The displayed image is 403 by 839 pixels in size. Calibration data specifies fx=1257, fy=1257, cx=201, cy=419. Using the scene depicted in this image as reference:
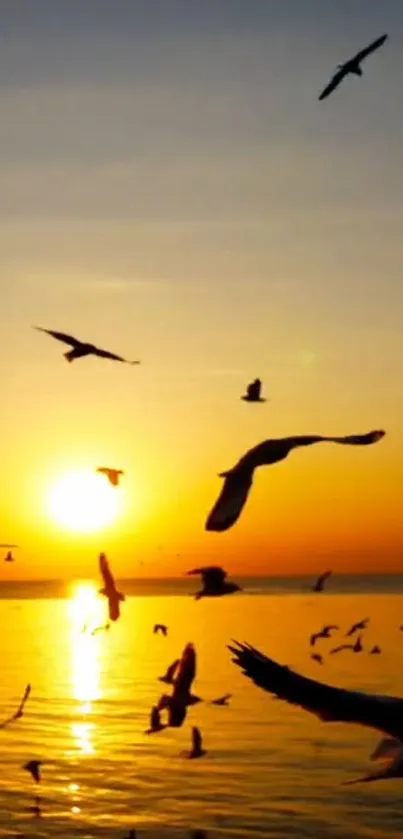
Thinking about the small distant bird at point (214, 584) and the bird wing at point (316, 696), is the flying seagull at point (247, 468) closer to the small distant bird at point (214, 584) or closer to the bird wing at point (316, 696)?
the bird wing at point (316, 696)

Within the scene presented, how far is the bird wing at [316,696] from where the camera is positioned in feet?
14.5

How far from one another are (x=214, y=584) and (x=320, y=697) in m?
13.6

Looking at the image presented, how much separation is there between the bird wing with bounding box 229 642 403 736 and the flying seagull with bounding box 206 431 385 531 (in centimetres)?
251

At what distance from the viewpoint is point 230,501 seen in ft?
26.0

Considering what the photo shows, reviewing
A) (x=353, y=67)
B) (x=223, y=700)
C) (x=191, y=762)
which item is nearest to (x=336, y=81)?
(x=353, y=67)

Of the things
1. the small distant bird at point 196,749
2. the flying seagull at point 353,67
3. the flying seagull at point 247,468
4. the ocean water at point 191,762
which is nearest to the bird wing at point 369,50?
the flying seagull at point 353,67

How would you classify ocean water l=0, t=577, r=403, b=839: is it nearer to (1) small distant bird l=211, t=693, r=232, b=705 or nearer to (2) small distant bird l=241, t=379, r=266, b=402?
(1) small distant bird l=211, t=693, r=232, b=705

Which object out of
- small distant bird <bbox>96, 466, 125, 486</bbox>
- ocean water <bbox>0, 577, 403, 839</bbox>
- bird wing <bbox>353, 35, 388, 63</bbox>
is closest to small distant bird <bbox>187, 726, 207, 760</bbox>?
ocean water <bbox>0, 577, 403, 839</bbox>

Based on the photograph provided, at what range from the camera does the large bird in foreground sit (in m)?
4.41

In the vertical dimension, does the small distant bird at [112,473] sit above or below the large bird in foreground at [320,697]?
above

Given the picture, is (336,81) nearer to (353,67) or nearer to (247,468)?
(353,67)

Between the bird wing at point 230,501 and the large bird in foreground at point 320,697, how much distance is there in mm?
2592

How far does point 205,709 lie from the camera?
190ft

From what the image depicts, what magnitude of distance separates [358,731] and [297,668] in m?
28.3
